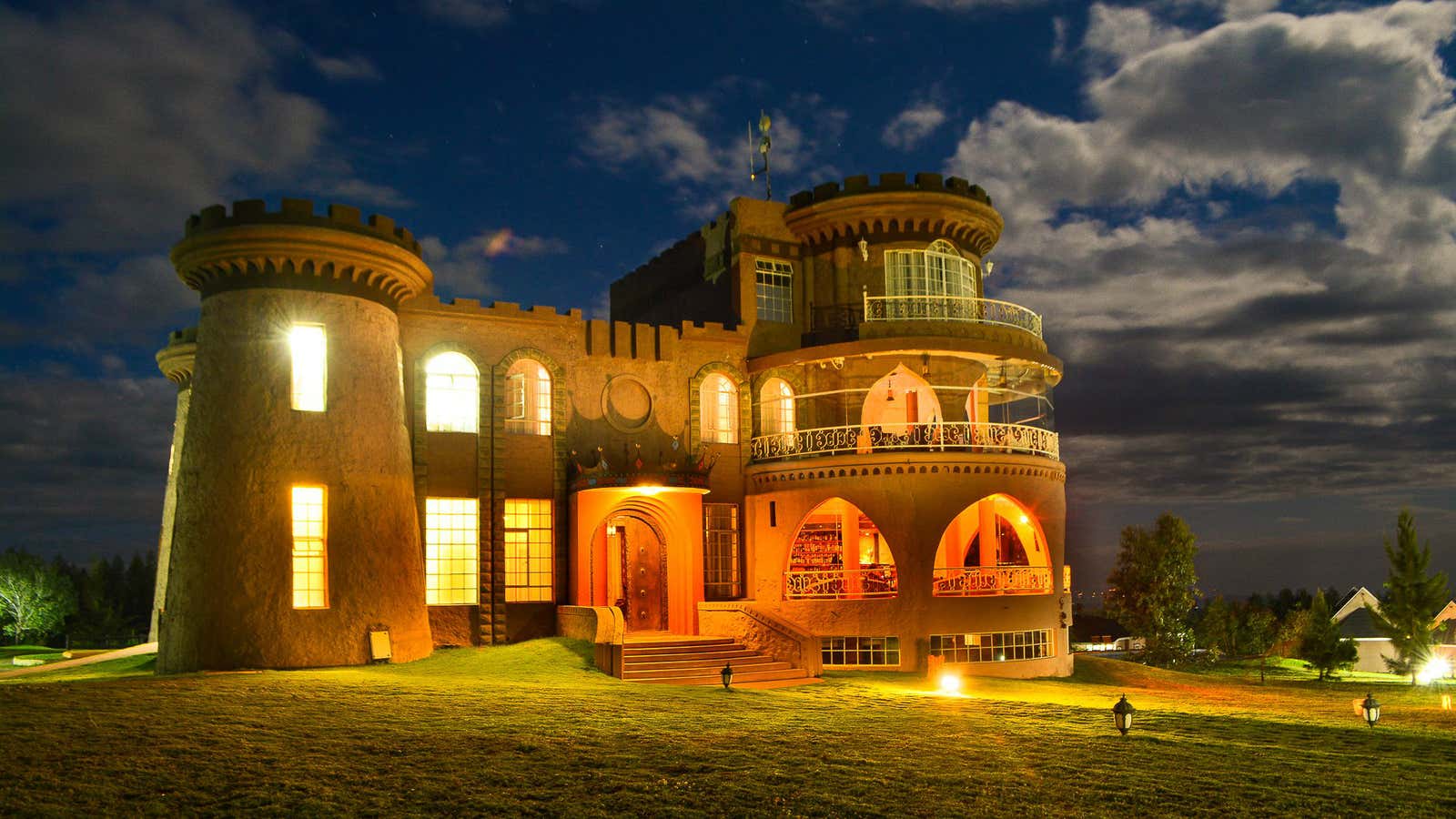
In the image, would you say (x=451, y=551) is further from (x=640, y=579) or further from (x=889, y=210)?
(x=889, y=210)

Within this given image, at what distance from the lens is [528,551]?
2628 cm

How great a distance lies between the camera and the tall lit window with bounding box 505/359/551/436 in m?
26.8

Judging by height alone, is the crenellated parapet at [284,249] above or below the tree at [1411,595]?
above

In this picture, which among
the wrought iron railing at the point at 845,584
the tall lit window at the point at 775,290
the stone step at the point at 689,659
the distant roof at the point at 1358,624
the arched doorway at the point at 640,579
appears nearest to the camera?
the stone step at the point at 689,659

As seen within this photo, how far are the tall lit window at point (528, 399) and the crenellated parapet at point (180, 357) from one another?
1221 centimetres

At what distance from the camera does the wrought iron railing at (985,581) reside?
26.2 metres

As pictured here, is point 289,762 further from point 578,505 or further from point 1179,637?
point 1179,637

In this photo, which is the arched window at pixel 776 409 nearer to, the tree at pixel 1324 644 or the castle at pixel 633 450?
the castle at pixel 633 450

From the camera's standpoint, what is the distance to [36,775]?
36.2 ft

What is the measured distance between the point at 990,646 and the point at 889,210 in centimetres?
1133

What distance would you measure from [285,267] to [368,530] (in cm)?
558

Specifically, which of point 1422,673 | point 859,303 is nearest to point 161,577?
point 859,303

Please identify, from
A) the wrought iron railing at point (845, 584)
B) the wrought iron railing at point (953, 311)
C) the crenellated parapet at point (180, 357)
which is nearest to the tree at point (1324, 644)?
the wrought iron railing at point (953, 311)

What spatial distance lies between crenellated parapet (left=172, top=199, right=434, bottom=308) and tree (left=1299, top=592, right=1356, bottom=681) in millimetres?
31740
